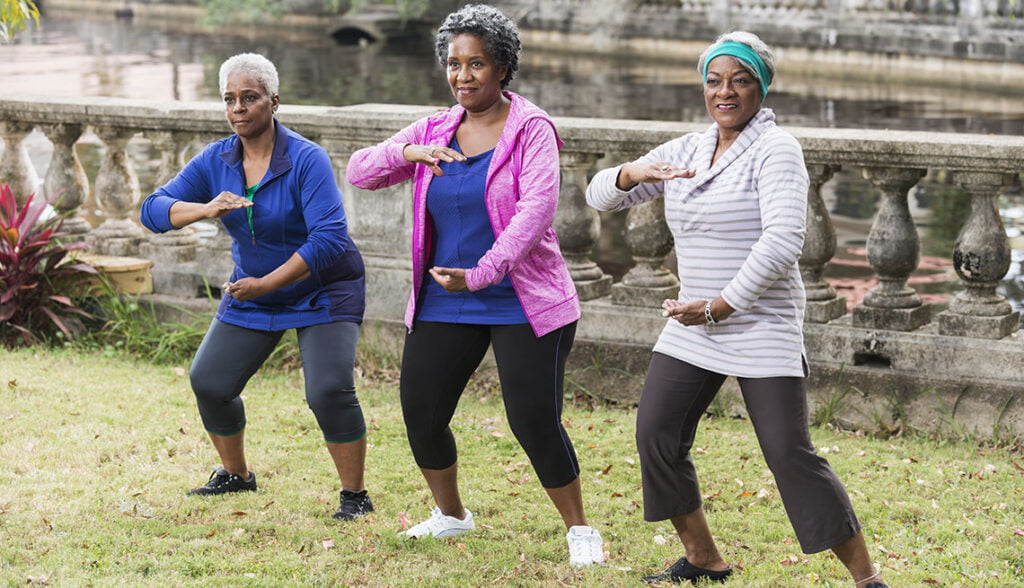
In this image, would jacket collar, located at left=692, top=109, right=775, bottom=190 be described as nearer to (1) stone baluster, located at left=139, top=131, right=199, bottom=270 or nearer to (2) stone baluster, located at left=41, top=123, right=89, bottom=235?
(1) stone baluster, located at left=139, top=131, right=199, bottom=270

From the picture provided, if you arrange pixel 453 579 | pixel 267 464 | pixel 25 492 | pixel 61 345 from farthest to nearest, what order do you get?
pixel 61 345, pixel 267 464, pixel 25 492, pixel 453 579

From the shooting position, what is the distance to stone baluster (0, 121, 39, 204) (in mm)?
7879

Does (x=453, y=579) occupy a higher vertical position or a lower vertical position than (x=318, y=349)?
lower

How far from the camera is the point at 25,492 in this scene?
5.21m

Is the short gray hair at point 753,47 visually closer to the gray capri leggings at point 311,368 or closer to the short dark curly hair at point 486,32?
the short dark curly hair at point 486,32

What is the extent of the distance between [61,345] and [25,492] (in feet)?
7.47

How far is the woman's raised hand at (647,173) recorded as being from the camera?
4.04 m

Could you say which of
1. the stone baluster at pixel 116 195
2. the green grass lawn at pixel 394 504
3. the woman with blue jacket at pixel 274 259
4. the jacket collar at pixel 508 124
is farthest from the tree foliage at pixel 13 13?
the jacket collar at pixel 508 124

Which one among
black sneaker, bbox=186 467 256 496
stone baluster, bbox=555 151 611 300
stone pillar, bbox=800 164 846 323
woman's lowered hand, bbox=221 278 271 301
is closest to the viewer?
woman's lowered hand, bbox=221 278 271 301

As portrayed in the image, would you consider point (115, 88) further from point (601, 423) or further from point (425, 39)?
A: point (601, 423)

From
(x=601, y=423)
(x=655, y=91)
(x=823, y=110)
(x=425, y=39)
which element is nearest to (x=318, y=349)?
(x=601, y=423)

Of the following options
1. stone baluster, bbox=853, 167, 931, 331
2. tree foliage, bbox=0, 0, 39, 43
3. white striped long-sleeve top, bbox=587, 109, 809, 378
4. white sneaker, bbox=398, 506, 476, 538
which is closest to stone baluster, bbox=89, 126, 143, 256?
tree foliage, bbox=0, 0, 39, 43

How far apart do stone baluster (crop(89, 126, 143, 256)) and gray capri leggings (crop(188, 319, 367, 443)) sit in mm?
2944

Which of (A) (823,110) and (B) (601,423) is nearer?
(B) (601,423)
